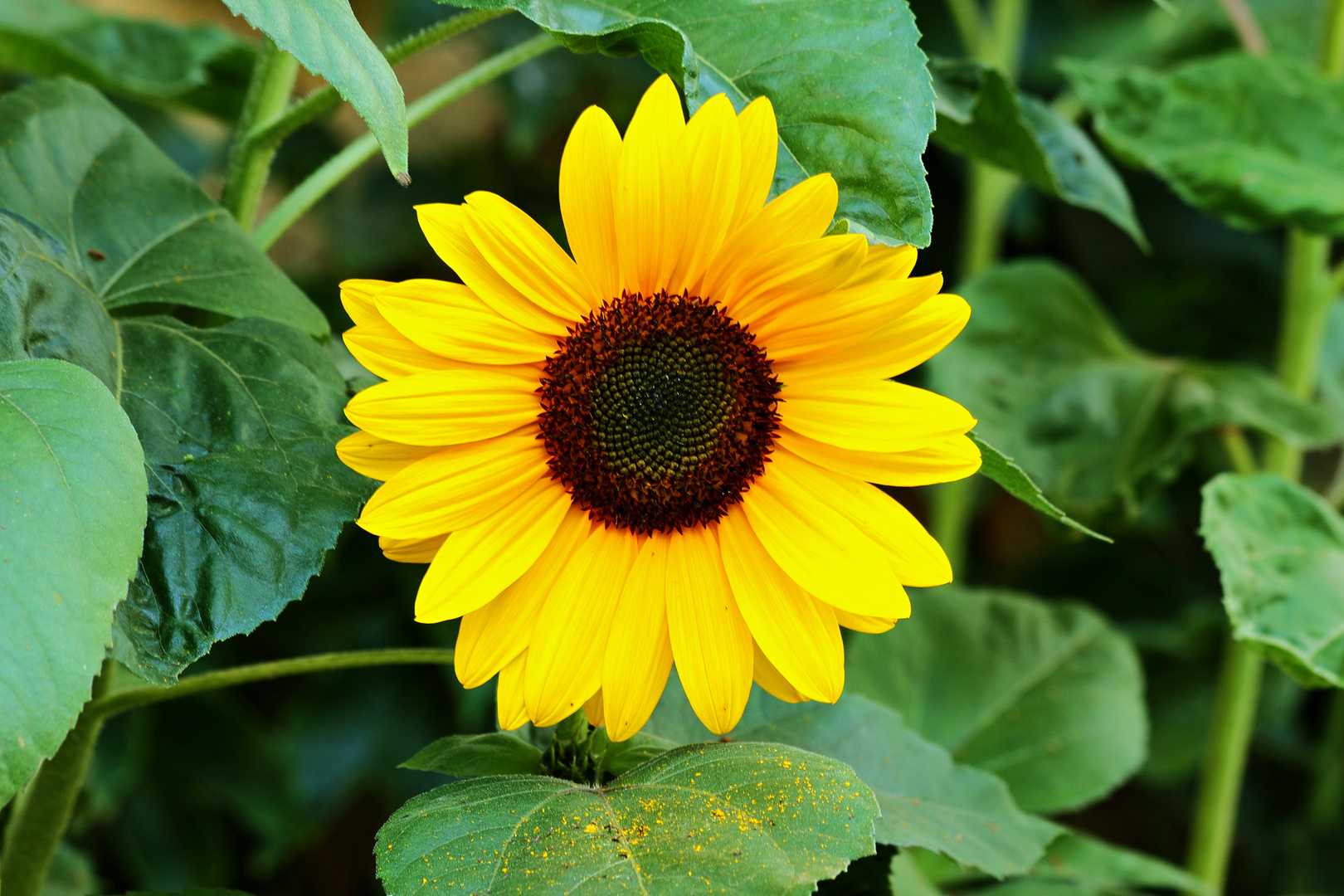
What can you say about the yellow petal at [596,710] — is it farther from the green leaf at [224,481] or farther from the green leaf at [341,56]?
the green leaf at [341,56]

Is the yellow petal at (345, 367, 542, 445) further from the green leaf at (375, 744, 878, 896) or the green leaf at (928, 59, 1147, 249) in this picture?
the green leaf at (928, 59, 1147, 249)

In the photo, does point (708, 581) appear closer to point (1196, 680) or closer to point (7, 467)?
point (7, 467)

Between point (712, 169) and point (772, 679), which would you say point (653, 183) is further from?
point (772, 679)

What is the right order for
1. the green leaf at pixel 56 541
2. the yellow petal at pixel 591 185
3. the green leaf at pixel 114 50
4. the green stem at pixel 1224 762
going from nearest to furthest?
the green leaf at pixel 56 541
the yellow petal at pixel 591 185
the green leaf at pixel 114 50
the green stem at pixel 1224 762

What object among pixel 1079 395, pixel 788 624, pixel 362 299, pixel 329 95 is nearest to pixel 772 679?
pixel 788 624

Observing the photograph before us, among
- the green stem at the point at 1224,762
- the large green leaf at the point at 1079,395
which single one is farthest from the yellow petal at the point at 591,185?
the green stem at the point at 1224,762

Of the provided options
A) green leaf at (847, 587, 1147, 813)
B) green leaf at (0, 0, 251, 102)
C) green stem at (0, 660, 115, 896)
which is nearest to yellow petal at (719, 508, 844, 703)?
green stem at (0, 660, 115, 896)

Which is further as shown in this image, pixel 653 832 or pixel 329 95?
pixel 329 95
